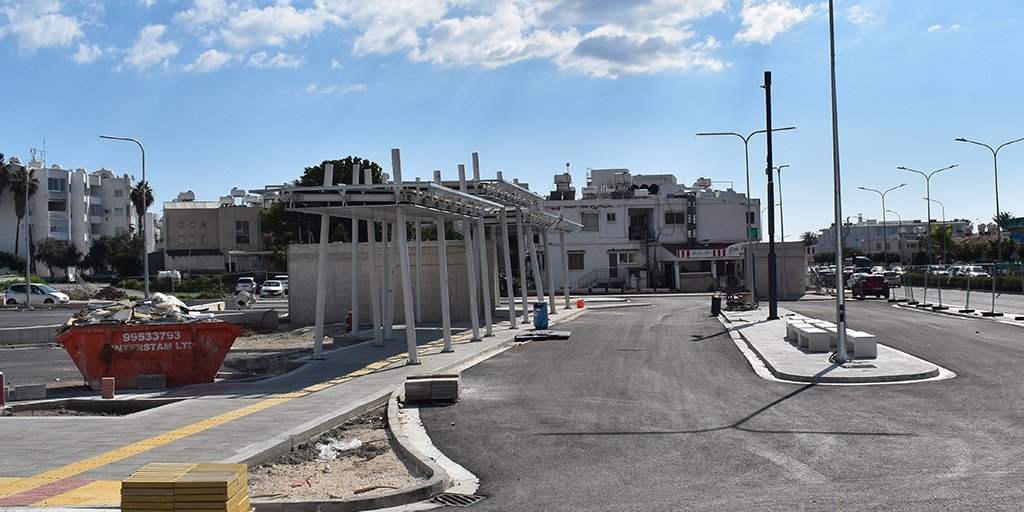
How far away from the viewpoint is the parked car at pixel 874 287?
59.8 metres

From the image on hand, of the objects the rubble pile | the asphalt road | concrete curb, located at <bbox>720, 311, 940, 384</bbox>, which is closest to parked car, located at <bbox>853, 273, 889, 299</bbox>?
the asphalt road

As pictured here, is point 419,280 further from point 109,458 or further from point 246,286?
point 246,286

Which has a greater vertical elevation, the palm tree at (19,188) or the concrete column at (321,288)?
the palm tree at (19,188)

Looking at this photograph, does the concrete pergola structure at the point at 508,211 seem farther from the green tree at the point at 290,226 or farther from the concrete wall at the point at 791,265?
the green tree at the point at 290,226

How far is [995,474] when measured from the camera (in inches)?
363

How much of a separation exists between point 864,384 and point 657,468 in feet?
26.8

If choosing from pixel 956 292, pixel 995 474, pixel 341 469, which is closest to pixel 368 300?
pixel 341 469

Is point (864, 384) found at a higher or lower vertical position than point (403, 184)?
lower

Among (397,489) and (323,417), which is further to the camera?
(323,417)

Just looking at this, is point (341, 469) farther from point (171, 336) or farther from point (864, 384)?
point (171, 336)

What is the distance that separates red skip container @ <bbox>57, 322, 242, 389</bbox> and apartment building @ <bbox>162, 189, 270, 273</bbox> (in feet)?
265

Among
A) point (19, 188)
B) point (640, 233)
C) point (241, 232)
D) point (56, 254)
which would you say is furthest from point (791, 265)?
point (19, 188)

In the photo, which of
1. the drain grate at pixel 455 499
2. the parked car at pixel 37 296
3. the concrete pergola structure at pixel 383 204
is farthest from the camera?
the parked car at pixel 37 296

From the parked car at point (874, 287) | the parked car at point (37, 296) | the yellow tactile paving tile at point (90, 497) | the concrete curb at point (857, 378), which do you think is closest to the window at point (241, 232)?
the parked car at point (37, 296)
